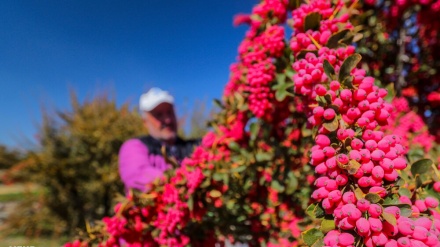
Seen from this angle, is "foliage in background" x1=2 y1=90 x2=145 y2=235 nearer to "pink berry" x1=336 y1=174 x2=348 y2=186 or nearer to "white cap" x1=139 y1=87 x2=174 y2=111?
"white cap" x1=139 y1=87 x2=174 y2=111

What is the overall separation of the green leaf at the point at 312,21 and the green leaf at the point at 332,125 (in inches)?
13.8

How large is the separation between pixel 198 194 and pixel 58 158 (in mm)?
5356

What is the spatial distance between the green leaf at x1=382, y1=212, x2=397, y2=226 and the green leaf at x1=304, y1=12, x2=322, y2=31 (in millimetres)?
560

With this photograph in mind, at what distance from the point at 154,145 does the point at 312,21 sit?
1.52 metres

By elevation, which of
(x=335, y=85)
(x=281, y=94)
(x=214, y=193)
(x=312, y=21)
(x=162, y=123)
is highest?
(x=162, y=123)

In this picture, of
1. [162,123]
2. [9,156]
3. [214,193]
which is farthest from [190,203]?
[9,156]

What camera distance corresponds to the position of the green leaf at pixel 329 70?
733 millimetres

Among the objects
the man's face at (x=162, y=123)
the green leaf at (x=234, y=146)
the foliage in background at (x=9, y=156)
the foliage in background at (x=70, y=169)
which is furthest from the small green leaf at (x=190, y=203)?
the foliage in background at (x=9, y=156)

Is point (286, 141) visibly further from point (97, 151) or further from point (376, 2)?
point (97, 151)

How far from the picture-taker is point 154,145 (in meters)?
2.15

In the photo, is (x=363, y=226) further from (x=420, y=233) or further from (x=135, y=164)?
(x=135, y=164)

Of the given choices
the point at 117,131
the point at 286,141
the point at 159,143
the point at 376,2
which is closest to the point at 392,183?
the point at 286,141

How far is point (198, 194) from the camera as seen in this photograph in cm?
130

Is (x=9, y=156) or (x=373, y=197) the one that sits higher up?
(x=9, y=156)
